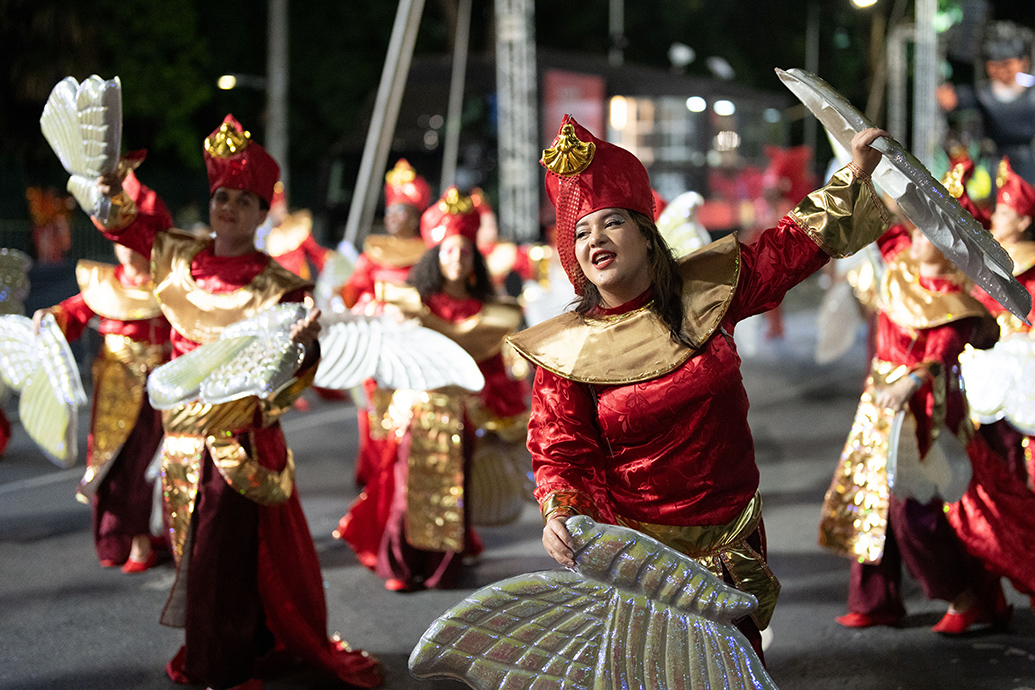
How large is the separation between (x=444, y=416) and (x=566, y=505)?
2.53 meters

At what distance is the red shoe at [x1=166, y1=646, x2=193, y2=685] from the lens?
3449 mm

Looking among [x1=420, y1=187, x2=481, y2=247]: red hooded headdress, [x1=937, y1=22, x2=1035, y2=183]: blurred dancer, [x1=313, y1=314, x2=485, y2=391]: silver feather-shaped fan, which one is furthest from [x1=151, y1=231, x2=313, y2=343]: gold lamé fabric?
[x1=937, y1=22, x2=1035, y2=183]: blurred dancer

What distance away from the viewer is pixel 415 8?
21.6ft

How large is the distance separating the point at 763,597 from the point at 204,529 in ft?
5.64

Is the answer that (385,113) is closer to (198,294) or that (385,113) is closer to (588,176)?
(198,294)

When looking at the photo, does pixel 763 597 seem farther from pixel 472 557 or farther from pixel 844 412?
pixel 844 412

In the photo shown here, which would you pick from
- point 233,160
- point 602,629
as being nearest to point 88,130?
point 233,160

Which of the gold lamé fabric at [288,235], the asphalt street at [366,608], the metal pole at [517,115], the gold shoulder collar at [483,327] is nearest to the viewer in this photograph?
the asphalt street at [366,608]

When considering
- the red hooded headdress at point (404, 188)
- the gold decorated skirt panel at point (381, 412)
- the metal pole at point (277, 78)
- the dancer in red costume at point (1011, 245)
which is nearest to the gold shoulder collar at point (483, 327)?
the gold decorated skirt panel at point (381, 412)

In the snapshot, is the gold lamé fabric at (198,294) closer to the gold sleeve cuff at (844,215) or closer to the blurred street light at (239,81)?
the gold sleeve cuff at (844,215)

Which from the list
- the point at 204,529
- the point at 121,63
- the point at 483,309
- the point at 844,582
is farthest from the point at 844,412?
the point at 121,63

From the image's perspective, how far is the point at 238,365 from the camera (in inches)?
116

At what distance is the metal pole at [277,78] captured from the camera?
14.7 m

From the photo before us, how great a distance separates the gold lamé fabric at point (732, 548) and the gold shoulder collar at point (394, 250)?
3.69m
